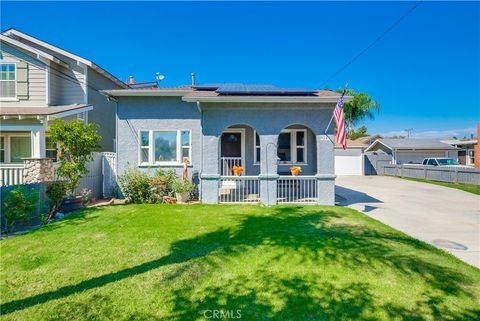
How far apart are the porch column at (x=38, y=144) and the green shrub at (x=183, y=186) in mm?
5200

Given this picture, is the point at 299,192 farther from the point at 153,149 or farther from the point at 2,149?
the point at 2,149

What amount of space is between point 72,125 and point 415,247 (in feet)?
32.8

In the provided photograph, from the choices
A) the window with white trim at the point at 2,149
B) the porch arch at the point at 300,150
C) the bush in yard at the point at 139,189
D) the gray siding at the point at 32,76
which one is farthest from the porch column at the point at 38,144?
the porch arch at the point at 300,150

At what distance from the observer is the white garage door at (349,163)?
28109mm

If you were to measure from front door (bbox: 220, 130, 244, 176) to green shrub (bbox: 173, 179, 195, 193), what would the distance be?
2173 millimetres

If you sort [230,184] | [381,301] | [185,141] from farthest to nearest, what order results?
[230,184]
[185,141]
[381,301]

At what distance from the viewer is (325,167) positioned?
9.84 m

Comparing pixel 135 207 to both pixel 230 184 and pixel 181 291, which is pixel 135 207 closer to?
pixel 230 184

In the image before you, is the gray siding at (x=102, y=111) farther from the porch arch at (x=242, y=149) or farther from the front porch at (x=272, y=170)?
the front porch at (x=272, y=170)

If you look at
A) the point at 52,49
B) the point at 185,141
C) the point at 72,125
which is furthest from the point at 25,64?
the point at 185,141

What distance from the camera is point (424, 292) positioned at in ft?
12.3

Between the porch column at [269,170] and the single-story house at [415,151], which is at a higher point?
the single-story house at [415,151]

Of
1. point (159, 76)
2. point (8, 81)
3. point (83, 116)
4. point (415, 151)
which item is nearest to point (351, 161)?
point (415, 151)

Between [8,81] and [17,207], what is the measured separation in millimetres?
9899
